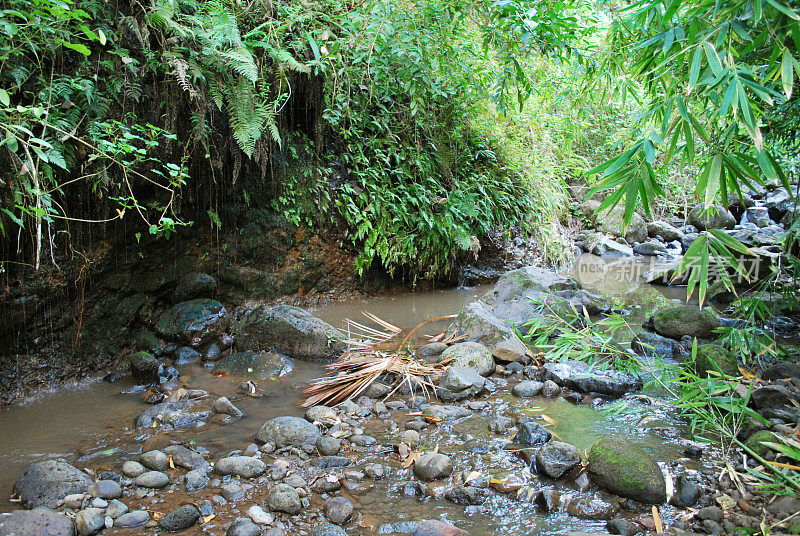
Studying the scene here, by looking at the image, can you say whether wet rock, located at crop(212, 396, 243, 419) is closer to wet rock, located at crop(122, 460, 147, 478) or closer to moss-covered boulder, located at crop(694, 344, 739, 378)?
wet rock, located at crop(122, 460, 147, 478)

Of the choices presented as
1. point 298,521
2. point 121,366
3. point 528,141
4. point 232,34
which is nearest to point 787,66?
point 298,521

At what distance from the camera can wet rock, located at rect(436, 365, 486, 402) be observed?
3750mm

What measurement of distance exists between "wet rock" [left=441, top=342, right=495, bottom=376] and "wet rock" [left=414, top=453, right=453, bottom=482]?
4.94 feet

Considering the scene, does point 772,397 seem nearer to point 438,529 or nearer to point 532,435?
point 532,435

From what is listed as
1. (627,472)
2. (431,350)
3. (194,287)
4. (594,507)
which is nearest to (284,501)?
(594,507)

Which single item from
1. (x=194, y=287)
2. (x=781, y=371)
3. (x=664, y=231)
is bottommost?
(x=781, y=371)

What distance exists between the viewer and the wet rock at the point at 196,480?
2525mm

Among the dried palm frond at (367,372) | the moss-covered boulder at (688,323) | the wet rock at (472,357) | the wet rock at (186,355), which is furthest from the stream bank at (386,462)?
the moss-covered boulder at (688,323)

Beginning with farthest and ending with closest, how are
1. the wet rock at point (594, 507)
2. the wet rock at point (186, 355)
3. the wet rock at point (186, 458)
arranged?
1. the wet rock at point (186, 355)
2. the wet rock at point (186, 458)
3. the wet rock at point (594, 507)

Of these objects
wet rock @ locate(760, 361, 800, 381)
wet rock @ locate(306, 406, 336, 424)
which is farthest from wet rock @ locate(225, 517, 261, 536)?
wet rock @ locate(760, 361, 800, 381)

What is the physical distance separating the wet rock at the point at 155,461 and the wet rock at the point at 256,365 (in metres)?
1.42

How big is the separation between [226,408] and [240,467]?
904 millimetres

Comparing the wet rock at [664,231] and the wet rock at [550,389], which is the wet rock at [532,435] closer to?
the wet rock at [550,389]

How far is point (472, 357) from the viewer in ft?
14.0
